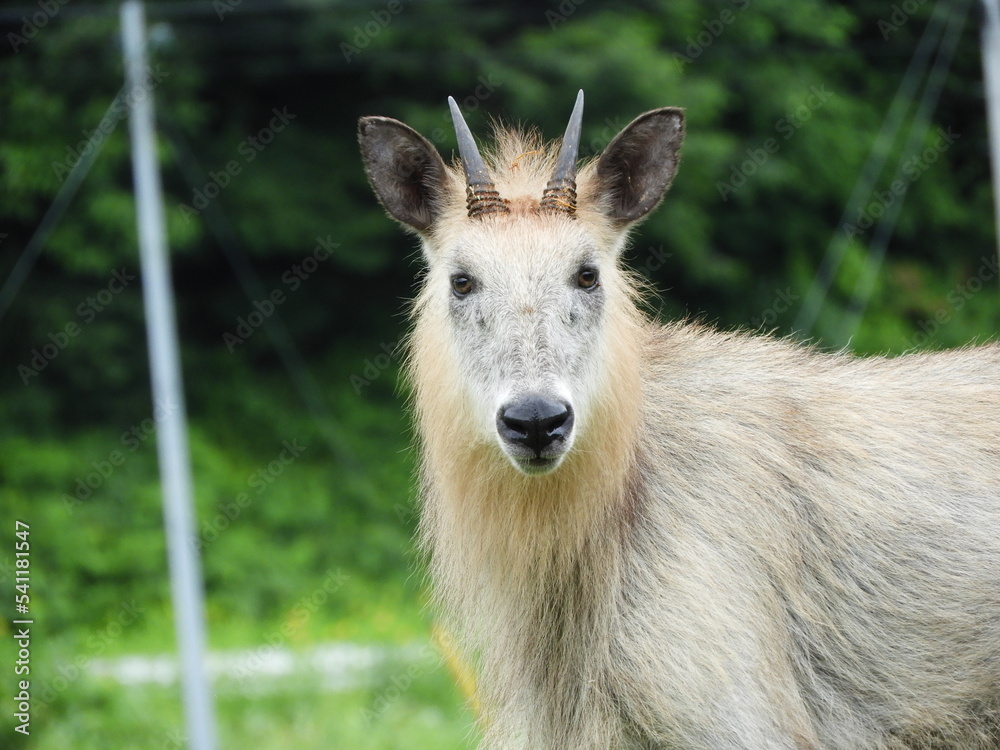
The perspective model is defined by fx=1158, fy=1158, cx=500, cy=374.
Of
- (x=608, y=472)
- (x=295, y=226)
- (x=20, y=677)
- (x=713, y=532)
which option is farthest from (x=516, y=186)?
(x=295, y=226)

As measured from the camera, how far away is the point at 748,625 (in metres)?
4.50

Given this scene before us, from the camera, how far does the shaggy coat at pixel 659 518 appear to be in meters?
4.47

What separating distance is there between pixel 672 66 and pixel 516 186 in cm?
1041
